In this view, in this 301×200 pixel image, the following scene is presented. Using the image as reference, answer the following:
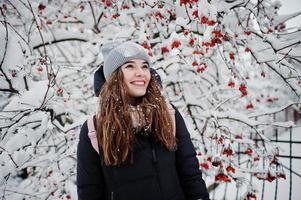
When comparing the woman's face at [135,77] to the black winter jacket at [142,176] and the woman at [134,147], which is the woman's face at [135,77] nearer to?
the woman at [134,147]

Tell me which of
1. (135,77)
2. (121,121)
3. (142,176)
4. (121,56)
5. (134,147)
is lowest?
(142,176)

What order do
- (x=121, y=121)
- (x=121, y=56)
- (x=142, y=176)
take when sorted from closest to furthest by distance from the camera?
(x=142, y=176) → (x=121, y=121) → (x=121, y=56)

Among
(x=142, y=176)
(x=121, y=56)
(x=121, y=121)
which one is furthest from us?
(x=121, y=56)

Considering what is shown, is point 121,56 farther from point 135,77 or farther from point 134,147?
point 134,147

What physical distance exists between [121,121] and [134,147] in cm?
20

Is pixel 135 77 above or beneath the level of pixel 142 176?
above

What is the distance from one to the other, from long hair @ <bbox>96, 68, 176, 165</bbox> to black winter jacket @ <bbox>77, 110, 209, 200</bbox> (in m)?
0.06

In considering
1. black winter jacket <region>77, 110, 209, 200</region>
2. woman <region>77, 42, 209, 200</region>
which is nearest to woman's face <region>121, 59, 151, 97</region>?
woman <region>77, 42, 209, 200</region>

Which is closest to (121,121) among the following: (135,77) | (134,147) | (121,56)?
(134,147)

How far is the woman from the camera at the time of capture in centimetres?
153

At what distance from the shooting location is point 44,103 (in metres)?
1.96

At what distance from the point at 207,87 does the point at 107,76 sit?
325cm

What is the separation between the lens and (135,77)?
1732mm

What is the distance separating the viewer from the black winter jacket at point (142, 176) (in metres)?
1.52
